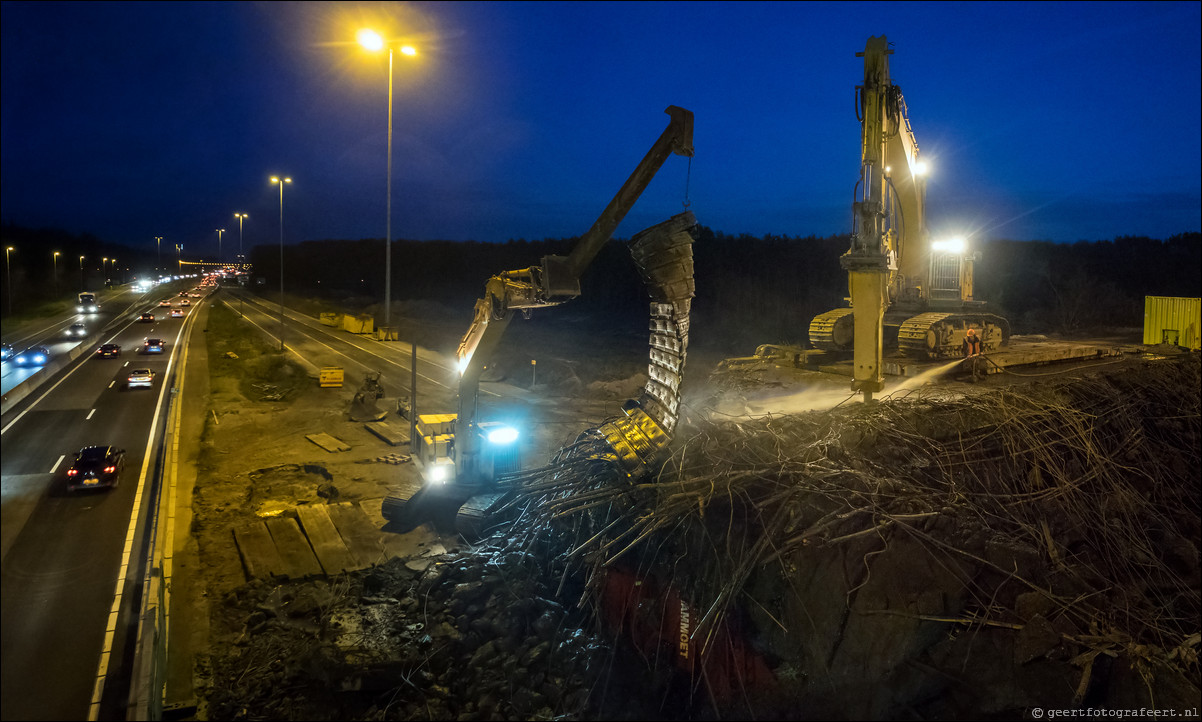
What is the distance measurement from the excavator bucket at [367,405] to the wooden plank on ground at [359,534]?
982cm

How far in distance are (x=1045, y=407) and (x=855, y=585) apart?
661cm

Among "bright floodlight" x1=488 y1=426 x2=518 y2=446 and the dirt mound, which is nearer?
the dirt mound

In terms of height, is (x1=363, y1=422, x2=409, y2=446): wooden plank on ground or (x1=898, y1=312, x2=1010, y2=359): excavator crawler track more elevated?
(x1=898, y1=312, x2=1010, y2=359): excavator crawler track

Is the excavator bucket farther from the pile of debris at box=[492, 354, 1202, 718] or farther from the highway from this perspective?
the pile of debris at box=[492, 354, 1202, 718]

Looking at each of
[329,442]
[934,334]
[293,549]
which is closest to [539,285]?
[293,549]

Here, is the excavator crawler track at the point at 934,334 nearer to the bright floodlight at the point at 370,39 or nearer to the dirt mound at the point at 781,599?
the dirt mound at the point at 781,599

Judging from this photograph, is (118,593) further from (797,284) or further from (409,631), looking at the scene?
(797,284)

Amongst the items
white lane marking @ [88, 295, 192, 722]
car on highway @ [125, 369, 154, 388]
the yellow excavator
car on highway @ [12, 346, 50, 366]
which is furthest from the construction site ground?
car on highway @ [125, 369, 154, 388]

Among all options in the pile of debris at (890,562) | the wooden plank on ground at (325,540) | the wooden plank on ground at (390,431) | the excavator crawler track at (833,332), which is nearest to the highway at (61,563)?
the wooden plank on ground at (325,540)

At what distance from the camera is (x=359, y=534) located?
12219 mm

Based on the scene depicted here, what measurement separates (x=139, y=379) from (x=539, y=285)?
63.5ft

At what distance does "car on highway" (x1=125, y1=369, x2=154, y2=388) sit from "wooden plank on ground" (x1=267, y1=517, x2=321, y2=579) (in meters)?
13.1

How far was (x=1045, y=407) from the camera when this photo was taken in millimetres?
11750

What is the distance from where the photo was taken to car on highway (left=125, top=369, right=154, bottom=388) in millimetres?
22422
